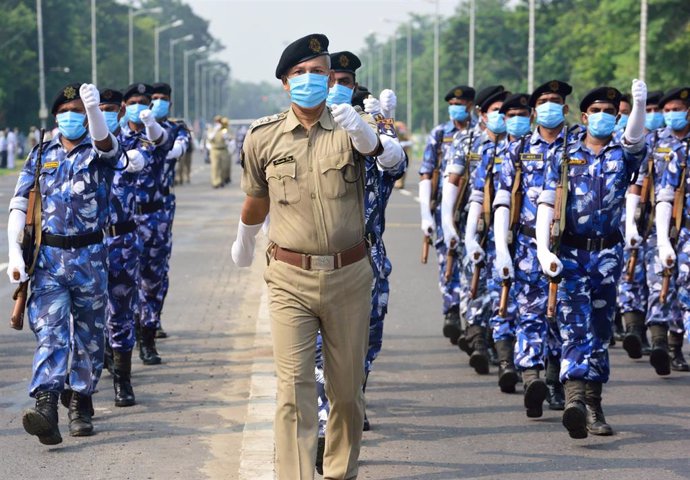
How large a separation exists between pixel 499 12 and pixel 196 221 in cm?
7037

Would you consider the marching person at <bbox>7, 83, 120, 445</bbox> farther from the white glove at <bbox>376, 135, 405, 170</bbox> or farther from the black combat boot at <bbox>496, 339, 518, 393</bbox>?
the black combat boot at <bbox>496, 339, 518, 393</bbox>

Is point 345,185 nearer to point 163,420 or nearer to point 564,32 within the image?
point 163,420

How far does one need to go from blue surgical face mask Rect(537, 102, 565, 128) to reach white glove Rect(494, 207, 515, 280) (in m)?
0.56

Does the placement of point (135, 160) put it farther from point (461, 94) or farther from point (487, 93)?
point (461, 94)

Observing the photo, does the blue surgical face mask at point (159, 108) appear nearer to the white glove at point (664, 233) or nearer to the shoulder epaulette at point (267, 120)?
the white glove at point (664, 233)

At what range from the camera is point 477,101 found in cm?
1156

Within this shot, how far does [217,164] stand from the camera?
4122cm

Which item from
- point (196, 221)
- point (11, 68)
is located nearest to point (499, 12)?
point (11, 68)

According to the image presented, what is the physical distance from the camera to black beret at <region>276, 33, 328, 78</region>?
6.47 meters

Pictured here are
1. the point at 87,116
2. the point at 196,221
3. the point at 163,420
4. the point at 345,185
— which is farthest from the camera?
the point at 196,221

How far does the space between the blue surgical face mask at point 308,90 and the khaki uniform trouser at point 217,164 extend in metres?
34.4

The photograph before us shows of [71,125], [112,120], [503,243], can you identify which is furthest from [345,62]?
[112,120]

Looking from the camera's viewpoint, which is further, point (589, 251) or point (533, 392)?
point (533, 392)

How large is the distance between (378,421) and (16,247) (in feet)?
7.48
